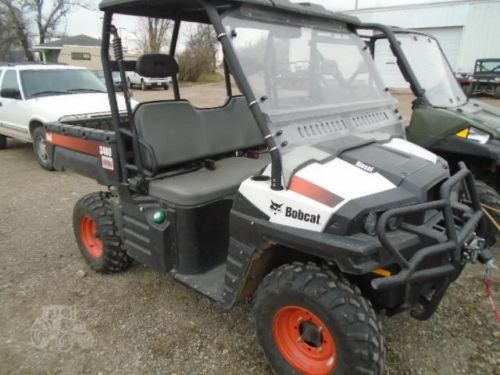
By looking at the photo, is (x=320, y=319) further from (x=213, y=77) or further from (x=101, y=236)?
(x=213, y=77)

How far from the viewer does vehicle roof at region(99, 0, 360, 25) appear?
90.1 inches

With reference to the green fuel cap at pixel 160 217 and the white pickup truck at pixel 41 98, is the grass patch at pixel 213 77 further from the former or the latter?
the green fuel cap at pixel 160 217

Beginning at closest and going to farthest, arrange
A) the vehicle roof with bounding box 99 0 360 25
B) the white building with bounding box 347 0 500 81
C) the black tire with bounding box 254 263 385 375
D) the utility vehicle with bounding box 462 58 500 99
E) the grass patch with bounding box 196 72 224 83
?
the black tire with bounding box 254 263 385 375 < the vehicle roof with bounding box 99 0 360 25 < the grass patch with bounding box 196 72 224 83 < the utility vehicle with bounding box 462 58 500 99 < the white building with bounding box 347 0 500 81

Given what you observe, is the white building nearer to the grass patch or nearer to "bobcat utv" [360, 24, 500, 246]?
the grass patch

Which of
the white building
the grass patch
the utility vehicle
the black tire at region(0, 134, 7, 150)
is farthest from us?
the white building

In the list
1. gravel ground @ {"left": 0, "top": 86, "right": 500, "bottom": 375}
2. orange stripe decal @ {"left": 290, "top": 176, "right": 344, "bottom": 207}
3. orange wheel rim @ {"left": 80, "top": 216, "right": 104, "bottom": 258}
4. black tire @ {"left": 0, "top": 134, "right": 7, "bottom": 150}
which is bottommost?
black tire @ {"left": 0, "top": 134, "right": 7, "bottom": 150}

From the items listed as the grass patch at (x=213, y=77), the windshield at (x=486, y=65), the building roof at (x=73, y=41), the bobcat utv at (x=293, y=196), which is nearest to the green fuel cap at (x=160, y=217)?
the bobcat utv at (x=293, y=196)

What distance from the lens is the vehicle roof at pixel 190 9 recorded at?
229 centimetres

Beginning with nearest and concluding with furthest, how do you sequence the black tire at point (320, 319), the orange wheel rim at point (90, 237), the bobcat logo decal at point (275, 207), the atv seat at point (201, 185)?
the black tire at point (320, 319)
the bobcat logo decal at point (275, 207)
the atv seat at point (201, 185)
the orange wheel rim at point (90, 237)

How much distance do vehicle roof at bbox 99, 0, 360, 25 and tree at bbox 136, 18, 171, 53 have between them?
0.18 m
